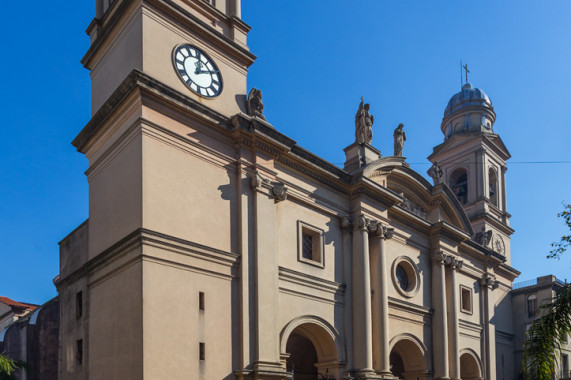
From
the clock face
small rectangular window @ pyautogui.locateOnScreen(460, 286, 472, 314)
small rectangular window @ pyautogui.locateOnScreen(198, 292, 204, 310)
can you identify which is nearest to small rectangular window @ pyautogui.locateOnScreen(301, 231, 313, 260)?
small rectangular window @ pyautogui.locateOnScreen(198, 292, 204, 310)

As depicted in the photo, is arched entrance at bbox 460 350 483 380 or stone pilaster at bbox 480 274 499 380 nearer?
arched entrance at bbox 460 350 483 380

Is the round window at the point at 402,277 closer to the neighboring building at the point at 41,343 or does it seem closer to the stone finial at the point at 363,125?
the stone finial at the point at 363,125

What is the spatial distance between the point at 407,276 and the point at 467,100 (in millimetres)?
17628

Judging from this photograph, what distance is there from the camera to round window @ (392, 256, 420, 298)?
27.3 m

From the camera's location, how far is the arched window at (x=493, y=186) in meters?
39.4

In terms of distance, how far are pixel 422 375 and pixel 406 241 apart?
6.04 m

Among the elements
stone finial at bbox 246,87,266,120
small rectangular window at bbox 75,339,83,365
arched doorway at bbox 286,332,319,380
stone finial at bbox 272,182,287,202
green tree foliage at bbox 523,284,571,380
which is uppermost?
stone finial at bbox 246,87,266,120

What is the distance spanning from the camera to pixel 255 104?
2150cm

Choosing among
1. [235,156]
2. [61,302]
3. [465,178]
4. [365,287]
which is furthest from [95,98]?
[465,178]

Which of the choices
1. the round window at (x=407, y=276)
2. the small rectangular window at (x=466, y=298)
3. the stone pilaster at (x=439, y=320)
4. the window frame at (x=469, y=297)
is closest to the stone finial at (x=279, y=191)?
the round window at (x=407, y=276)

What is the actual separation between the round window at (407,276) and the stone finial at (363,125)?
5592 mm

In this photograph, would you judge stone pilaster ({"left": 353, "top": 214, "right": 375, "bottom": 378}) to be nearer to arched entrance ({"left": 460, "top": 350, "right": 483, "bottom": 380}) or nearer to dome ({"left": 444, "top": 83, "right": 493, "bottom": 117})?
arched entrance ({"left": 460, "top": 350, "right": 483, "bottom": 380})

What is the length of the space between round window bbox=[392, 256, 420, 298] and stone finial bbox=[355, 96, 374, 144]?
5592 millimetres

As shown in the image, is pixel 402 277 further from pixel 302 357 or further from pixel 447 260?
pixel 302 357
